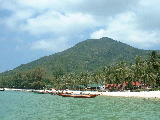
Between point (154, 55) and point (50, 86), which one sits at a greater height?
point (154, 55)

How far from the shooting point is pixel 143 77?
92.2 m

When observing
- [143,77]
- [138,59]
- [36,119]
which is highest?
[138,59]

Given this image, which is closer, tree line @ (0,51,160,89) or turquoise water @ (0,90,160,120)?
turquoise water @ (0,90,160,120)

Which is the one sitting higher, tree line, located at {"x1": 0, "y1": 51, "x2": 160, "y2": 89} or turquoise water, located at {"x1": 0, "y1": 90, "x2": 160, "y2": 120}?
tree line, located at {"x1": 0, "y1": 51, "x2": 160, "y2": 89}

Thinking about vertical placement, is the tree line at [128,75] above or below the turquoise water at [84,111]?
above

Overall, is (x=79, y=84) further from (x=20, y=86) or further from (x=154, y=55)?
(x=20, y=86)

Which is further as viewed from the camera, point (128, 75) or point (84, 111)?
point (128, 75)

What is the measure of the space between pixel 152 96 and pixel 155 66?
101ft

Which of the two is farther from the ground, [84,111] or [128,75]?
[128,75]

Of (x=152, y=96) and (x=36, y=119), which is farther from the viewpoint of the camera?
(x=152, y=96)

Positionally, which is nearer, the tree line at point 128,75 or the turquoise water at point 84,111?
the turquoise water at point 84,111

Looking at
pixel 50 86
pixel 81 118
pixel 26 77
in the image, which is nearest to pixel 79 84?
pixel 50 86

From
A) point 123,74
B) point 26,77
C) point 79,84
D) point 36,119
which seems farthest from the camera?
point 26,77

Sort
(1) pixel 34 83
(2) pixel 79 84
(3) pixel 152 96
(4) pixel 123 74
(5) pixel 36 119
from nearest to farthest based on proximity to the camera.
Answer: (5) pixel 36 119 → (3) pixel 152 96 → (4) pixel 123 74 → (2) pixel 79 84 → (1) pixel 34 83
